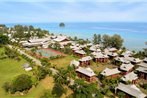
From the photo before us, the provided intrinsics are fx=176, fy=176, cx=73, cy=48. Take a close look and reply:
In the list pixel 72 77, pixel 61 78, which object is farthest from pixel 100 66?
pixel 61 78

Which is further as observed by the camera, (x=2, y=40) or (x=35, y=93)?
(x=2, y=40)

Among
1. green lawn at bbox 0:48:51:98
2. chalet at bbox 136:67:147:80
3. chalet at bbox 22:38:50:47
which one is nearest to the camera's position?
green lawn at bbox 0:48:51:98

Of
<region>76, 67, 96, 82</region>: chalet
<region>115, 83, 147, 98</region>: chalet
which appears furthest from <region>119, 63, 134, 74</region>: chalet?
<region>115, 83, 147, 98</region>: chalet

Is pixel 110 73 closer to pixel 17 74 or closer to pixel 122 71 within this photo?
pixel 122 71

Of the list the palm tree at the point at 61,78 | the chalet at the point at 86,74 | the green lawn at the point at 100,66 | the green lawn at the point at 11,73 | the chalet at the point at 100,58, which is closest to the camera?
the green lawn at the point at 11,73

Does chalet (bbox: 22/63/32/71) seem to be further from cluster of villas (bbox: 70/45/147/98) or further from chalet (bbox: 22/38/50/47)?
chalet (bbox: 22/38/50/47)

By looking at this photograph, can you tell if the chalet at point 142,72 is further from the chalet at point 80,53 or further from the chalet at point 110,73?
the chalet at point 80,53

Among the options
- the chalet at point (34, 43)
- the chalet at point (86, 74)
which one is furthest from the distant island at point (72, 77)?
the chalet at point (34, 43)

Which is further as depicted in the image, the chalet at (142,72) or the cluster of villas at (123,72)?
the chalet at (142,72)

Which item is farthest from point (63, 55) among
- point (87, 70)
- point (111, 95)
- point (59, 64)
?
point (111, 95)

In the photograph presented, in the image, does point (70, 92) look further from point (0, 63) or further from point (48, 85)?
point (0, 63)

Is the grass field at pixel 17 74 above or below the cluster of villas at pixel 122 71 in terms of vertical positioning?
below
